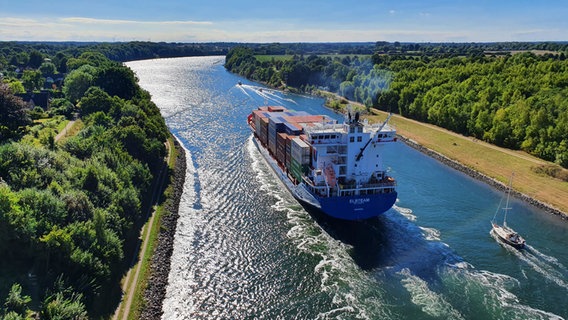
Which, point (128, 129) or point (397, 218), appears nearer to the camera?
point (397, 218)

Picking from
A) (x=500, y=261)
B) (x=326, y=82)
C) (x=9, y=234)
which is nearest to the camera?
(x=9, y=234)

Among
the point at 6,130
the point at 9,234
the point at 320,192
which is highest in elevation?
the point at 6,130

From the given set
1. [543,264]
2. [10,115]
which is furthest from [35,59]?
[543,264]

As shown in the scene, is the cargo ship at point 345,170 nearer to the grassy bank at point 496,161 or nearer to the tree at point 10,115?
the grassy bank at point 496,161

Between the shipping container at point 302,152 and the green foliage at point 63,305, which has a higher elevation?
the shipping container at point 302,152

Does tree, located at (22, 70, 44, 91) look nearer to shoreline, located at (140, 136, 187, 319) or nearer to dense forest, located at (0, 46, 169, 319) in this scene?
dense forest, located at (0, 46, 169, 319)

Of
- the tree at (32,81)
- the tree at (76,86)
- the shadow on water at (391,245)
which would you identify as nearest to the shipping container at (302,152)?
the shadow on water at (391,245)

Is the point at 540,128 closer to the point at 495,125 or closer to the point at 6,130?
the point at 495,125

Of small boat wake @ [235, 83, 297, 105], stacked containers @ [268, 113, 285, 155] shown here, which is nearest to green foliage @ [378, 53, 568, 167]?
small boat wake @ [235, 83, 297, 105]

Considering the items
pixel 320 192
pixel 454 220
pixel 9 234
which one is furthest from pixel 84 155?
pixel 454 220
